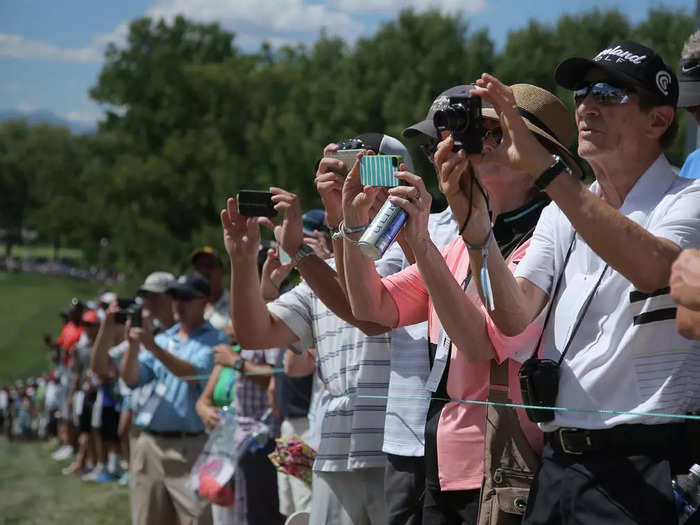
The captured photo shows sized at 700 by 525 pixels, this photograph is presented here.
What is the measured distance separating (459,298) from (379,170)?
481 millimetres

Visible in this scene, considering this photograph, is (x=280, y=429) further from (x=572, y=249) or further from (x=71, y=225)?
(x=71, y=225)

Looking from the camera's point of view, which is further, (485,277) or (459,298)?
(459,298)

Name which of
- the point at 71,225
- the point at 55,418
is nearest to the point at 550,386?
the point at 55,418

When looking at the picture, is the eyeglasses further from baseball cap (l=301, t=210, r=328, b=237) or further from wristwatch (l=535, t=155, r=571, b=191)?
baseball cap (l=301, t=210, r=328, b=237)

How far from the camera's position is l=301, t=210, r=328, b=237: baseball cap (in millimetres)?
5320

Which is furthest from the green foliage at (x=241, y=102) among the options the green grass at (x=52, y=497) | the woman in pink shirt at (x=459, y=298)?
the woman in pink shirt at (x=459, y=298)

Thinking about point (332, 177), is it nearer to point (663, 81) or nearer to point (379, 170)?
point (379, 170)

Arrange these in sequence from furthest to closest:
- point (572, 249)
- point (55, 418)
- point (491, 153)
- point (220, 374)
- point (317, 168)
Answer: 1. point (55, 418)
2. point (220, 374)
3. point (317, 168)
4. point (572, 249)
5. point (491, 153)

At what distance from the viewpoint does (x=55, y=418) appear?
19.4m

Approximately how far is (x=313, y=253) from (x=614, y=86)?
163 cm

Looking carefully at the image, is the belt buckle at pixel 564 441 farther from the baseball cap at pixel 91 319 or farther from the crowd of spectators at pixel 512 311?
the baseball cap at pixel 91 319

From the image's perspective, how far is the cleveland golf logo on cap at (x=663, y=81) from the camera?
2.69m

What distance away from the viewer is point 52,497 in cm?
1181

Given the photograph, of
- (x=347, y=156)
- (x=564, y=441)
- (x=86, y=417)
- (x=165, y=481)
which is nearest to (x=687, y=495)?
(x=564, y=441)
